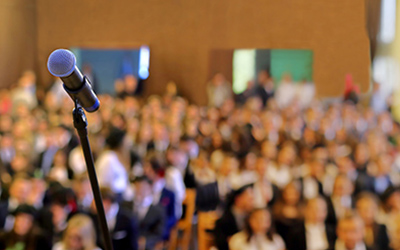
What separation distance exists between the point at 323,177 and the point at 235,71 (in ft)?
11.9

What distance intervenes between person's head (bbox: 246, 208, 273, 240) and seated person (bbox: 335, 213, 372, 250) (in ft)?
Answer: 1.45

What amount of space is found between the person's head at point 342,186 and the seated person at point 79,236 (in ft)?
6.84

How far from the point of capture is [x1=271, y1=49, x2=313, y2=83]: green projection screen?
22.2 ft

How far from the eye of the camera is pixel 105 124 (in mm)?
6395

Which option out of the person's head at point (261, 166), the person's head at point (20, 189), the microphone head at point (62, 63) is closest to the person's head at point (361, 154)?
the person's head at point (261, 166)

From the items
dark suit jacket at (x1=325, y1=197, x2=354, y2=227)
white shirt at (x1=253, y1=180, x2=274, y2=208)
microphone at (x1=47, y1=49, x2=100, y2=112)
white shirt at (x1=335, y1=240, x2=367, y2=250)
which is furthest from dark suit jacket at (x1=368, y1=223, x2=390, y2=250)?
microphone at (x1=47, y1=49, x2=100, y2=112)

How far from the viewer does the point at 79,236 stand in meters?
2.93

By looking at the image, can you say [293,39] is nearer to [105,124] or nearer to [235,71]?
[235,71]

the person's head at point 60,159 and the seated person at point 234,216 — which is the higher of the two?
the person's head at point 60,159

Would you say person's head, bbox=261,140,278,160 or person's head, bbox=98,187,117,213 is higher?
person's head, bbox=98,187,117,213

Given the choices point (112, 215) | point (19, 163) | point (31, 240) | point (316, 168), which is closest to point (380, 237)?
point (316, 168)

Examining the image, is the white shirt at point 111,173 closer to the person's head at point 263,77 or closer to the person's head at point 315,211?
the person's head at point 315,211

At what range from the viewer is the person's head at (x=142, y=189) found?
392 centimetres

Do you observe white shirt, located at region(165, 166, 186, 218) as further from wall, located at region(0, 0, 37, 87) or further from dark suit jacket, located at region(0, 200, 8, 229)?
wall, located at region(0, 0, 37, 87)
